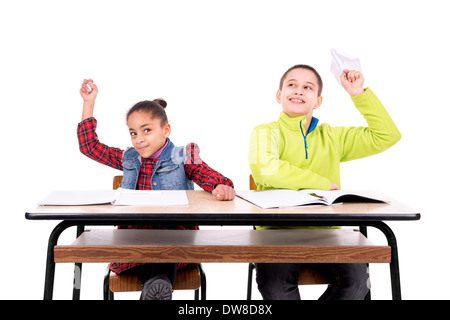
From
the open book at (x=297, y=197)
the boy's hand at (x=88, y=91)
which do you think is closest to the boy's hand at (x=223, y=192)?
the open book at (x=297, y=197)

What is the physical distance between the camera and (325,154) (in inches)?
109

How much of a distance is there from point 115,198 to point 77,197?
0.16 m

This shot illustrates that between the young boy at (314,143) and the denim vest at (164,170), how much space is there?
1.06 ft

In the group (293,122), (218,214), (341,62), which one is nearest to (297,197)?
(218,214)

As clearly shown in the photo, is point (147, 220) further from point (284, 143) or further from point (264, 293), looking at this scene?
point (284, 143)

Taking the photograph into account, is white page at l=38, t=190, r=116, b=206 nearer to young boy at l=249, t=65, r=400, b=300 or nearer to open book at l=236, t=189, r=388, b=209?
open book at l=236, t=189, r=388, b=209

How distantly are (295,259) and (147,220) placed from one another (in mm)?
539

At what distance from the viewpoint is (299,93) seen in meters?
2.74

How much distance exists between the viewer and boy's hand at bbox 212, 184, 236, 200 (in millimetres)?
2381

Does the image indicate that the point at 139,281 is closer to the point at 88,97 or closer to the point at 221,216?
the point at 221,216

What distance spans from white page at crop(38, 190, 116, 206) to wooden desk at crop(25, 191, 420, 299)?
0.04 metres

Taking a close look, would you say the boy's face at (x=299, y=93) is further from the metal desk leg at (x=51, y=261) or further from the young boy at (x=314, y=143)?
the metal desk leg at (x=51, y=261)
